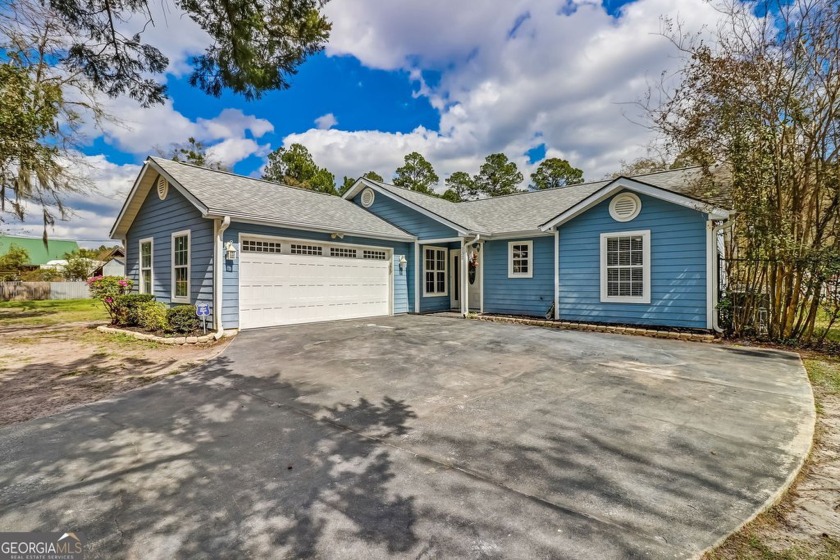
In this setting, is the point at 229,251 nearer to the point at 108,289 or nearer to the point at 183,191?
the point at 183,191

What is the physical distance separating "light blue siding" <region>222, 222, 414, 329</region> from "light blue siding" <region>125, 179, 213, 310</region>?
0.47m

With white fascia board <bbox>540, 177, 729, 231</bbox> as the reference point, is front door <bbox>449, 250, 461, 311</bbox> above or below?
below

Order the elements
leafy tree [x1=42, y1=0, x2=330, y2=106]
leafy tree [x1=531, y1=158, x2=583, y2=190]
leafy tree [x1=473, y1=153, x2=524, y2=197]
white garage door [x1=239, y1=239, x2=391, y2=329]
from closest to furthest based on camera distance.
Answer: leafy tree [x1=42, y1=0, x2=330, y2=106]
white garage door [x1=239, y1=239, x2=391, y2=329]
leafy tree [x1=531, y1=158, x2=583, y2=190]
leafy tree [x1=473, y1=153, x2=524, y2=197]

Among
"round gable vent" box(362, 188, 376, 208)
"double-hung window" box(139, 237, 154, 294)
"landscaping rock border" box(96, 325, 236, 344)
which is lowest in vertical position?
"landscaping rock border" box(96, 325, 236, 344)

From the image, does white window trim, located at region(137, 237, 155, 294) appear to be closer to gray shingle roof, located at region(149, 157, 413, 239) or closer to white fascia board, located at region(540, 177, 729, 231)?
gray shingle roof, located at region(149, 157, 413, 239)

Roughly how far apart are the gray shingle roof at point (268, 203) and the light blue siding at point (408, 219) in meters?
0.35

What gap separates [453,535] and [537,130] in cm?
1942

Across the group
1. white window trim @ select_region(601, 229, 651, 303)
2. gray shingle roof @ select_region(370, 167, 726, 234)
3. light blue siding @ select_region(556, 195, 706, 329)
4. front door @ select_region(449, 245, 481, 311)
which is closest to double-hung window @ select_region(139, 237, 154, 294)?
gray shingle roof @ select_region(370, 167, 726, 234)

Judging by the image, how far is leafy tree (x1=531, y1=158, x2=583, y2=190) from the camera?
32.6 meters

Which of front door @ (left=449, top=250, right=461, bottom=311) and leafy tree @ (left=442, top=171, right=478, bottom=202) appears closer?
front door @ (left=449, top=250, right=461, bottom=311)

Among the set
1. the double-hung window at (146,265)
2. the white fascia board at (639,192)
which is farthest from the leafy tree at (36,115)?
the white fascia board at (639,192)

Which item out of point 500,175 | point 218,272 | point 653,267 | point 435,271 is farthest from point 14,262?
point 653,267

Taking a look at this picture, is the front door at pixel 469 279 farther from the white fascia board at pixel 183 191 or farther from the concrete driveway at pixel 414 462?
the concrete driveway at pixel 414 462

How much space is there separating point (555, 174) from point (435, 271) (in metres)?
23.5
